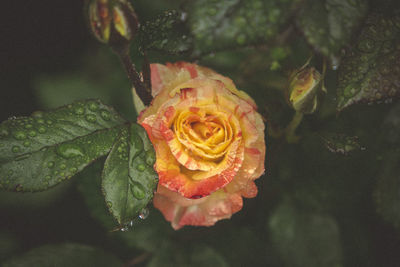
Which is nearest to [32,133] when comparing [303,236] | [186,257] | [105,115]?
[105,115]

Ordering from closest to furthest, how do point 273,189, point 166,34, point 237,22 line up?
point 237,22, point 166,34, point 273,189

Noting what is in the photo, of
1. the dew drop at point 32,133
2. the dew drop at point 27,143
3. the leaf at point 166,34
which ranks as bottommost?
the dew drop at point 27,143

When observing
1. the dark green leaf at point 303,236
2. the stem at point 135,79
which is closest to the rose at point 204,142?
the stem at point 135,79

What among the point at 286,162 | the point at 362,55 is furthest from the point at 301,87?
the point at 286,162

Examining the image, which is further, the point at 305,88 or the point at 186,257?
the point at 186,257

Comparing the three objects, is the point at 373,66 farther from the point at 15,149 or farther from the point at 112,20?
the point at 15,149

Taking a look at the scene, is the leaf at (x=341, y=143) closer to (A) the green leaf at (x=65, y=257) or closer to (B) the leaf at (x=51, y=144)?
(B) the leaf at (x=51, y=144)

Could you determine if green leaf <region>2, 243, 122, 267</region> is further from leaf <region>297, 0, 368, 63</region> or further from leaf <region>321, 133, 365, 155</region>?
leaf <region>297, 0, 368, 63</region>
